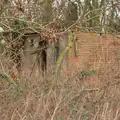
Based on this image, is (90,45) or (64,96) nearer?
(64,96)

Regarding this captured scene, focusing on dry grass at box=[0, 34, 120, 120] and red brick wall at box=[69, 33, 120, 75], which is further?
red brick wall at box=[69, 33, 120, 75]

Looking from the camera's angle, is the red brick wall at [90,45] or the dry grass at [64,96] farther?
the red brick wall at [90,45]

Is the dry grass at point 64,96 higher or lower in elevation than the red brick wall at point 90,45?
lower

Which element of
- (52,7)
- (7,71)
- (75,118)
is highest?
(52,7)

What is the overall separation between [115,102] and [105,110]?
2.23 feet

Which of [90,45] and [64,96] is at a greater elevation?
[90,45]

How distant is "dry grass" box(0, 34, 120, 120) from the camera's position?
4488 millimetres

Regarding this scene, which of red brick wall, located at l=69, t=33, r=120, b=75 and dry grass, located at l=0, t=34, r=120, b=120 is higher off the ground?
red brick wall, located at l=69, t=33, r=120, b=75

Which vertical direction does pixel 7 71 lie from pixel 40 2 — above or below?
below

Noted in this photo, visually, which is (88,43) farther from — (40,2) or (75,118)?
(75,118)

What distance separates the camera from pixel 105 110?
4523mm

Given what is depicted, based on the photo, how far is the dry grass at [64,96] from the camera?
4488 mm

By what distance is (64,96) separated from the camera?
196 inches

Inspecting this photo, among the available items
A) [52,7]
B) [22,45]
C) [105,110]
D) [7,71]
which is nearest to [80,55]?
[22,45]
